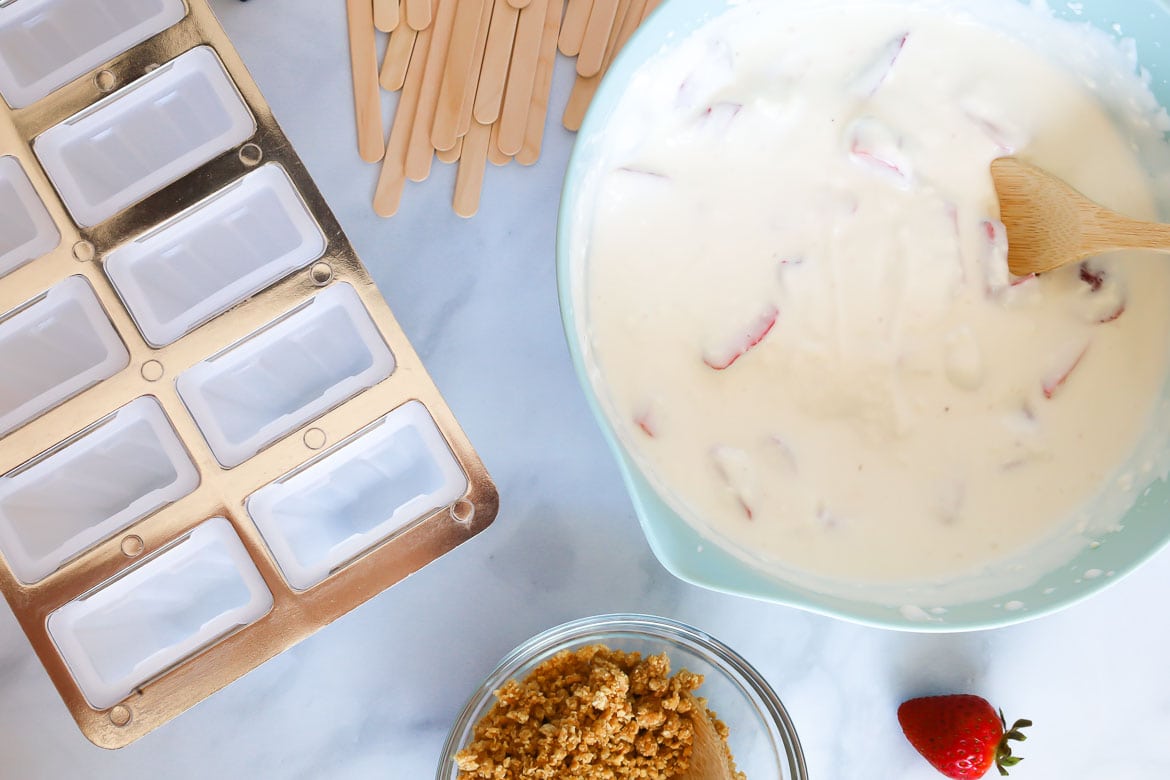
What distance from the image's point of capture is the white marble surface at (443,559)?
1.24 meters

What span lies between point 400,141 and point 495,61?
0.16 meters

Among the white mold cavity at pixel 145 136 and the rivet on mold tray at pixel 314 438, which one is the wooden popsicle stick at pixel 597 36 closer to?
the white mold cavity at pixel 145 136

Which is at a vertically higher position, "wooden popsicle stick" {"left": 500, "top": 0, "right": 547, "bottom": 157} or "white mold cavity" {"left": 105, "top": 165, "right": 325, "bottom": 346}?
"wooden popsicle stick" {"left": 500, "top": 0, "right": 547, "bottom": 157}

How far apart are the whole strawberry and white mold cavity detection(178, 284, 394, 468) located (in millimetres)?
809

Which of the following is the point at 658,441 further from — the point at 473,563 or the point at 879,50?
the point at 879,50

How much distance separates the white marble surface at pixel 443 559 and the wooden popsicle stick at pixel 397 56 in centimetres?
6

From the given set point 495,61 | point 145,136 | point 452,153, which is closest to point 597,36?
point 495,61

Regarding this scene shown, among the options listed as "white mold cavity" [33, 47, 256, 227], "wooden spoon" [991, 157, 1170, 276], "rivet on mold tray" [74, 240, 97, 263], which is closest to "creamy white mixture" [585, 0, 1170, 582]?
"wooden spoon" [991, 157, 1170, 276]

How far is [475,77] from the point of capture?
1227 millimetres

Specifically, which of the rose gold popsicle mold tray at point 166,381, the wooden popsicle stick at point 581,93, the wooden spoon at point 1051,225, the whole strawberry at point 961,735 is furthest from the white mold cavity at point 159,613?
the wooden spoon at point 1051,225

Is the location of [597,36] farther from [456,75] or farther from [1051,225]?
[1051,225]

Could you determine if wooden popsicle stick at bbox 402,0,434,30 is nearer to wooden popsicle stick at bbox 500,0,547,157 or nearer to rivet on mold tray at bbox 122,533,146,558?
wooden popsicle stick at bbox 500,0,547,157

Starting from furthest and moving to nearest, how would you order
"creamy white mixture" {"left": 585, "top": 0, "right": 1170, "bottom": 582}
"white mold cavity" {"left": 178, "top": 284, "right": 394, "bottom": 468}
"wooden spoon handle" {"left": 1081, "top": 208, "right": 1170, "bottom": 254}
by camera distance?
"white mold cavity" {"left": 178, "top": 284, "right": 394, "bottom": 468}, "creamy white mixture" {"left": 585, "top": 0, "right": 1170, "bottom": 582}, "wooden spoon handle" {"left": 1081, "top": 208, "right": 1170, "bottom": 254}

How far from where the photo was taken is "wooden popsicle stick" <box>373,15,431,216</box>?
4.03 feet
